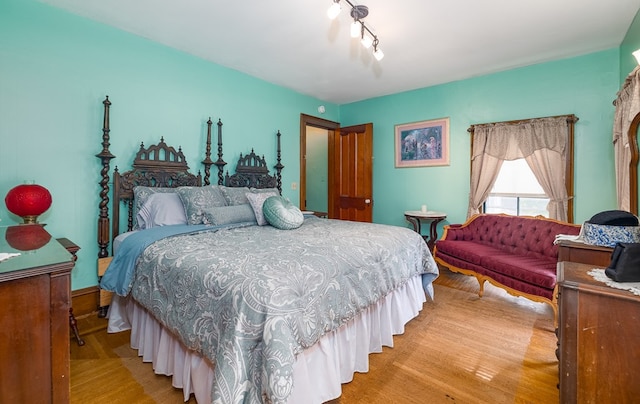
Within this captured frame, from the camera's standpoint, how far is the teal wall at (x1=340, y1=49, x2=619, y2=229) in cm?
317

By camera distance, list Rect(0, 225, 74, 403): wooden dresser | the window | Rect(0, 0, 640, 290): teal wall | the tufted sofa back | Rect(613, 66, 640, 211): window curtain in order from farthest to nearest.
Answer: the window, the tufted sofa back, Rect(0, 0, 640, 290): teal wall, Rect(613, 66, 640, 211): window curtain, Rect(0, 225, 74, 403): wooden dresser

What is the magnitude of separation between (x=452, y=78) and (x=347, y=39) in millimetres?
1889

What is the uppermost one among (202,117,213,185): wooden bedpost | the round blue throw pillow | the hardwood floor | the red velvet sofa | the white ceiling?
the white ceiling

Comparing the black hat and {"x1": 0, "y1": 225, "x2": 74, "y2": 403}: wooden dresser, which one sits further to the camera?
the black hat

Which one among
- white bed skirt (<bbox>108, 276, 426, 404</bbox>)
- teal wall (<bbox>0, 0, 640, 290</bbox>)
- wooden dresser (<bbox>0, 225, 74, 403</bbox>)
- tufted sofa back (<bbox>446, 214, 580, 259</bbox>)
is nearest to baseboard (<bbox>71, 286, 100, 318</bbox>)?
teal wall (<bbox>0, 0, 640, 290</bbox>)

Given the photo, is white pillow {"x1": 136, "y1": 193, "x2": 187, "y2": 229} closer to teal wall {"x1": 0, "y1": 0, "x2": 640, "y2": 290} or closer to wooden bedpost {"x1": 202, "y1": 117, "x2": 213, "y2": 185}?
teal wall {"x1": 0, "y1": 0, "x2": 640, "y2": 290}

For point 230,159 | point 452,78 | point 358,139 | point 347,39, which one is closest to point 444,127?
point 452,78

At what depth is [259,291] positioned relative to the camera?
1.22 meters

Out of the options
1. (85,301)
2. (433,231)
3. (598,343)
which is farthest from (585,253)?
(85,301)

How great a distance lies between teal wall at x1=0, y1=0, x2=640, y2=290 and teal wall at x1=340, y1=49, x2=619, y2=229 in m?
0.01

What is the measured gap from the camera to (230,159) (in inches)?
145

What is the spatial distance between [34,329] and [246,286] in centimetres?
72

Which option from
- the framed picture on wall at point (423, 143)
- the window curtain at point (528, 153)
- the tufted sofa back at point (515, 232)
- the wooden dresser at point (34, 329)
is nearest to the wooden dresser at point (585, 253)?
the tufted sofa back at point (515, 232)

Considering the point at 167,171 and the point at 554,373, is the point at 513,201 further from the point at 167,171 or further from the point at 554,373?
the point at 167,171
